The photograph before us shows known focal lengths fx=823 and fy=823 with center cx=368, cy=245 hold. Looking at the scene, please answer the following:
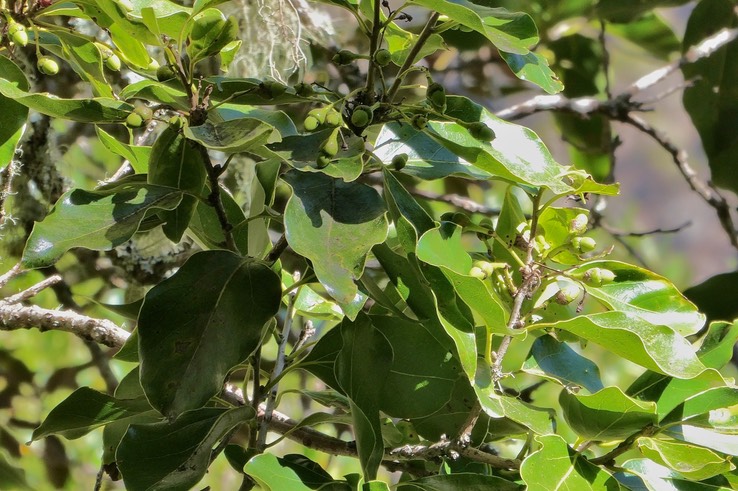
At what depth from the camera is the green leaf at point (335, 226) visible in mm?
622

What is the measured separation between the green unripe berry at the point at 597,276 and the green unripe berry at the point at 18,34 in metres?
0.67

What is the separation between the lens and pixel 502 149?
79 cm

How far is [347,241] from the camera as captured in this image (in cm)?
66

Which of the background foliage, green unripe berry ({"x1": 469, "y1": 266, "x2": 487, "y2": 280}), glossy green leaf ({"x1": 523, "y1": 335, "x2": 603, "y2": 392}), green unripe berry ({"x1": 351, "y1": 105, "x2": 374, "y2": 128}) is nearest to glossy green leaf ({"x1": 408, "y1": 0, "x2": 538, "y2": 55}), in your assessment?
the background foliage

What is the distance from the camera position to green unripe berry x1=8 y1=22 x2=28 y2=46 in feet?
3.05

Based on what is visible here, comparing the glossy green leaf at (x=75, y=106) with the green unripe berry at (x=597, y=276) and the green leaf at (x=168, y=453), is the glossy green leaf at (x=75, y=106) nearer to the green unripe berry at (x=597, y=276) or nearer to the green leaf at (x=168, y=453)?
the green leaf at (x=168, y=453)

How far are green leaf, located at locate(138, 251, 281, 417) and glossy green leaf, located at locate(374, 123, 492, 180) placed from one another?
0.63ft

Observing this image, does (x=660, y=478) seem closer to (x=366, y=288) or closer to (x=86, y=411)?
(x=366, y=288)

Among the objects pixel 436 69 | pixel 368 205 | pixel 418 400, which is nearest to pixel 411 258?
pixel 368 205

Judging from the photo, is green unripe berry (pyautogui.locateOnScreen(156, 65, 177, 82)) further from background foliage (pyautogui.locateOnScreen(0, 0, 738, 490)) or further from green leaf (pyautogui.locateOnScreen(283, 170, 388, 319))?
green leaf (pyautogui.locateOnScreen(283, 170, 388, 319))

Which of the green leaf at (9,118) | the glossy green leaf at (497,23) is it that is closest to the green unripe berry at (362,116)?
the glossy green leaf at (497,23)

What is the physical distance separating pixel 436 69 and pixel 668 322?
Answer: 1.47 metres

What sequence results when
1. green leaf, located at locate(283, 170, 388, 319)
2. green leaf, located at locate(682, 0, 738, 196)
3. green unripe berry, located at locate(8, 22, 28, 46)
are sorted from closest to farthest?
green leaf, located at locate(283, 170, 388, 319), green unripe berry, located at locate(8, 22, 28, 46), green leaf, located at locate(682, 0, 738, 196)

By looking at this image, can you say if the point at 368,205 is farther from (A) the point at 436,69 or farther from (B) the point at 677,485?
(A) the point at 436,69
